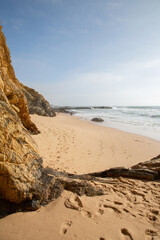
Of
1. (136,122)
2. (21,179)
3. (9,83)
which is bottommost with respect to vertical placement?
(136,122)

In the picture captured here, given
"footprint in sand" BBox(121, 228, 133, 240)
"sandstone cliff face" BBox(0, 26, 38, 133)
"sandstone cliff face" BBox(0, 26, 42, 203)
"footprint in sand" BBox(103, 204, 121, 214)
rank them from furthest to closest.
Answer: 1. "sandstone cliff face" BBox(0, 26, 38, 133)
2. "footprint in sand" BBox(103, 204, 121, 214)
3. "sandstone cliff face" BBox(0, 26, 42, 203)
4. "footprint in sand" BBox(121, 228, 133, 240)

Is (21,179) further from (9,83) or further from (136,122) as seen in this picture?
(136,122)

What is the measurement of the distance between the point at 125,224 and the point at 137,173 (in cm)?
190

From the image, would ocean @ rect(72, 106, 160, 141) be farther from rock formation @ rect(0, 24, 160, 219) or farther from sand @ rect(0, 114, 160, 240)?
rock formation @ rect(0, 24, 160, 219)

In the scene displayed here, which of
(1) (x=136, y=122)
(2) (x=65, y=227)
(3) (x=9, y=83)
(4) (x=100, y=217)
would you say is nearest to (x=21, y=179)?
(2) (x=65, y=227)

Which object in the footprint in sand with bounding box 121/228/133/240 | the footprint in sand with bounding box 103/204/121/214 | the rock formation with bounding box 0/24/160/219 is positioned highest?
the rock formation with bounding box 0/24/160/219

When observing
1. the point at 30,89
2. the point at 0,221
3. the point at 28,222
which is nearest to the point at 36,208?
the point at 28,222

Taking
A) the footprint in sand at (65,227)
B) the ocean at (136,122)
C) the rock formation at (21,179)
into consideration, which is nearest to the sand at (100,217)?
the footprint in sand at (65,227)

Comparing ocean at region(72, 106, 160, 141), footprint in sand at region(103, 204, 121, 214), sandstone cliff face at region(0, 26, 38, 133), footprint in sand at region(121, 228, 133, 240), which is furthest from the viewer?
ocean at region(72, 106, 160, 141)

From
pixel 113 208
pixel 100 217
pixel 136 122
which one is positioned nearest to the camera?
pixel 100 217

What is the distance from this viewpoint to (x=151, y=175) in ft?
12.2

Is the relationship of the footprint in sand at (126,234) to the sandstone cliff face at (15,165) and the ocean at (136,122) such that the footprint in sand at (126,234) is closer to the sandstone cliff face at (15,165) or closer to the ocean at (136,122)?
the sandstone cliff face at (15,165)

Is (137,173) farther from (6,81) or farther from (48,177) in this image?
(6,81)

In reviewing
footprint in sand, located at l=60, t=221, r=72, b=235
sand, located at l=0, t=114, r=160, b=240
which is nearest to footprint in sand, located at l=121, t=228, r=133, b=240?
sand, located at l=0, t=114, r=160, b=240
